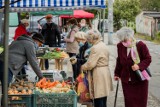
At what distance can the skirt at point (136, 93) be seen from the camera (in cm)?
779

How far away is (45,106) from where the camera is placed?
655cm

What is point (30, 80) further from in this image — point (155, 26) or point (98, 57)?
point (155, 26)

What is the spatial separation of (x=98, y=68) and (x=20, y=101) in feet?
6.19

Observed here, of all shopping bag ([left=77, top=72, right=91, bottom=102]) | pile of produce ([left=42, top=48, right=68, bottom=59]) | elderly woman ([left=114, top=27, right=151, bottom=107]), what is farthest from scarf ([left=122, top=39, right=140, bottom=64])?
pile of produce ([left=42, top=48, right=68, bottom=59])

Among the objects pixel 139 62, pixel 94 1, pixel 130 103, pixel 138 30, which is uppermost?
pixel 94 1

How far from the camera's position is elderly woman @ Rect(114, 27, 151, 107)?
7.61 meters

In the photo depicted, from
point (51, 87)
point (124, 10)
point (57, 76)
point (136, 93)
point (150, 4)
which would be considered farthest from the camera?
point (150, 4)

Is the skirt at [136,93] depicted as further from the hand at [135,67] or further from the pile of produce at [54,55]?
the pile of produce at [54,55]

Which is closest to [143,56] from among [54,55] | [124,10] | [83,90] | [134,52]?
[134,52]

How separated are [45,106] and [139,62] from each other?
1.95m

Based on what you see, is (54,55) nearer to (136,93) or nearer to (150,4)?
(136,93)

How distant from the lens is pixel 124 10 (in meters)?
64.4

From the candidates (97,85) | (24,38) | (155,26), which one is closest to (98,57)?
(97,85)

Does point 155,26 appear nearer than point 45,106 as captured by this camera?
No
